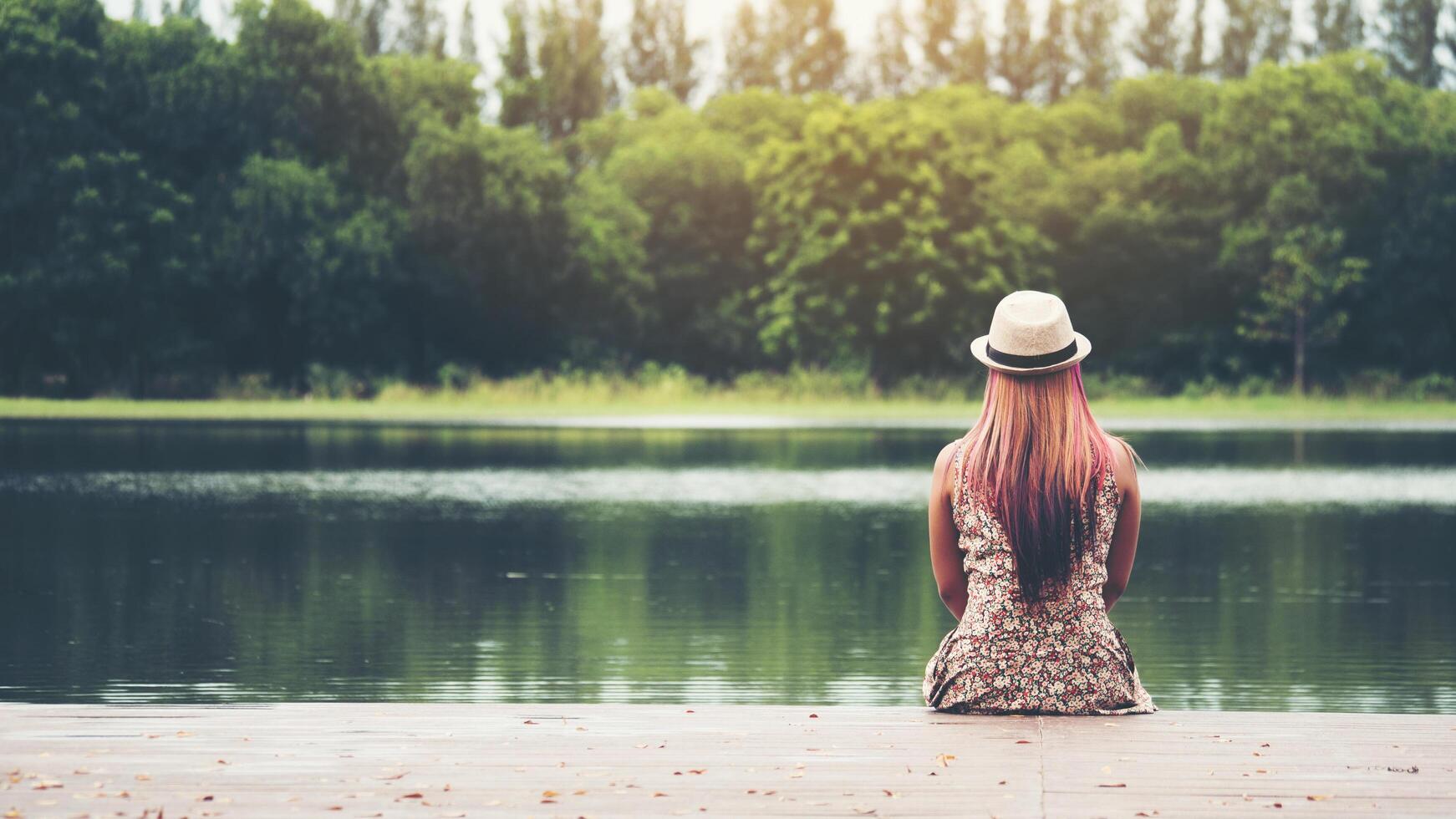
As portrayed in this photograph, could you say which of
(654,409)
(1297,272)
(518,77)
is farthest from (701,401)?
(518,77)

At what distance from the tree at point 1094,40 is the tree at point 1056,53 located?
0.47 metres

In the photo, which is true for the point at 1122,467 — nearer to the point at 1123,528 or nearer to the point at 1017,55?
the point at 1123,528

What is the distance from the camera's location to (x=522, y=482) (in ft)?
76.3

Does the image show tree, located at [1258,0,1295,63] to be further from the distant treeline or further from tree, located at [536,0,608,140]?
tree, located at [536,0,608,140]

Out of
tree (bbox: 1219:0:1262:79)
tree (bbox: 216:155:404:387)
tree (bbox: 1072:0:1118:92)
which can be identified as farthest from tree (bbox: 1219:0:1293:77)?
tree (bbox: 216:155:404:387)

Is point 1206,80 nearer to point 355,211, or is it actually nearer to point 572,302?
point 572,302

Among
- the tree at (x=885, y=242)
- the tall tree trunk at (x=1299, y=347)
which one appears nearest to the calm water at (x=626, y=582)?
the tree at (x=885, y=242)

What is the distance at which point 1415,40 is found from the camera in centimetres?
7131

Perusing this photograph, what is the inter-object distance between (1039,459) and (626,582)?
8516 millimetres

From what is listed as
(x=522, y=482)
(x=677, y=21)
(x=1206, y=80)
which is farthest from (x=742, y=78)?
(x=522, y=482)

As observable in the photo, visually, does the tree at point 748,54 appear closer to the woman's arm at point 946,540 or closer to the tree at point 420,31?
the tree at point 420,31

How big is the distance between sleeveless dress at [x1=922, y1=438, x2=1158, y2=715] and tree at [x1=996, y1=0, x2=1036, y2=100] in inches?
3128

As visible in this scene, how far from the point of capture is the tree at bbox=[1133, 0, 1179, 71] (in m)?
78.9

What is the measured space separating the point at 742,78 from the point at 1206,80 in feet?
84.4
